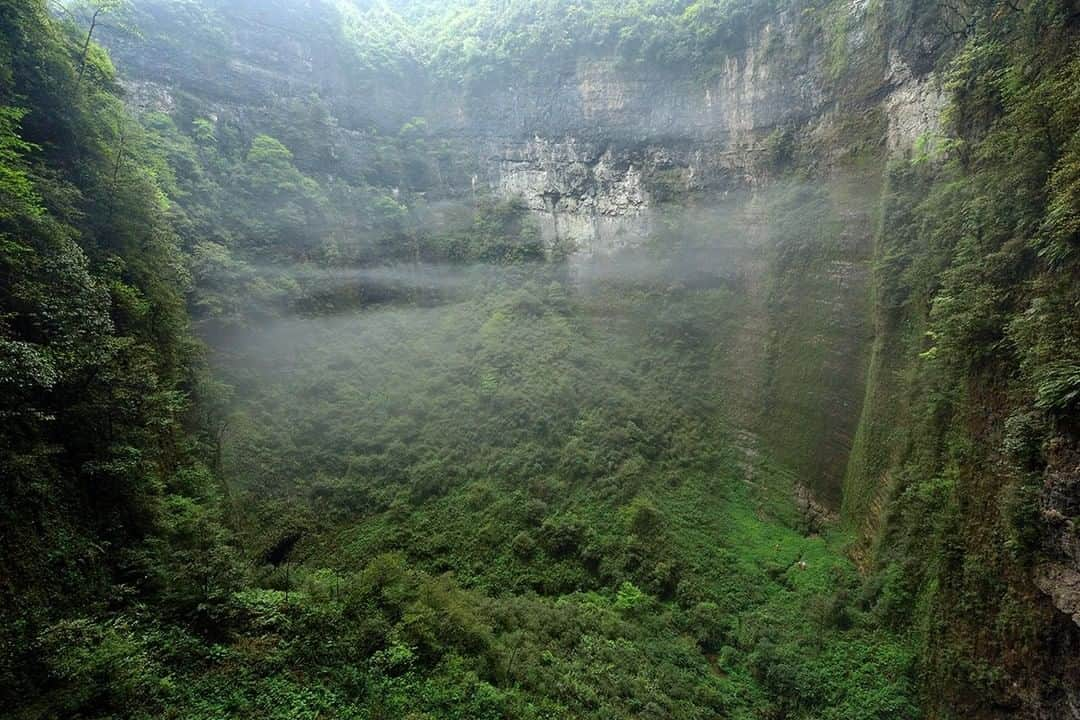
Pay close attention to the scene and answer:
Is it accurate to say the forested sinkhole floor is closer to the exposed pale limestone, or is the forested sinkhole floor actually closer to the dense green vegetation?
the dense green vegetation

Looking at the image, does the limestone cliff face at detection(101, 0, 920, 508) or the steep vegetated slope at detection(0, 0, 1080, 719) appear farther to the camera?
the limestone cliff face at detection(101, 0, 920, 508)

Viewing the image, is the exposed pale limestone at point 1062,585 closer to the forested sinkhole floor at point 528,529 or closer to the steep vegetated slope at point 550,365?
the steep vegetated slope at point 550,365

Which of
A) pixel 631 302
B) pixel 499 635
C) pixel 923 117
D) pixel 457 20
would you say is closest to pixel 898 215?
pixel 923 117

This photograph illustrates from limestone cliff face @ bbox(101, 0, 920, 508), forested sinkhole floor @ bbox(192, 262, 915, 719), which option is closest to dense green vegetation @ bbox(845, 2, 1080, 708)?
forested sinkhole floor @ bbox(192, 262, 915, 719)

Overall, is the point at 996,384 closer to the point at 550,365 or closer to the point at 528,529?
the point at 528,529

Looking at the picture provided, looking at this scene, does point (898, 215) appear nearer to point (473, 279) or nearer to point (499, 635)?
point (499, 635)

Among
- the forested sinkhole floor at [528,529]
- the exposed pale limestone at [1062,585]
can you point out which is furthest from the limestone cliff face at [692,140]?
the exposed pale limestone at [1062,585]
